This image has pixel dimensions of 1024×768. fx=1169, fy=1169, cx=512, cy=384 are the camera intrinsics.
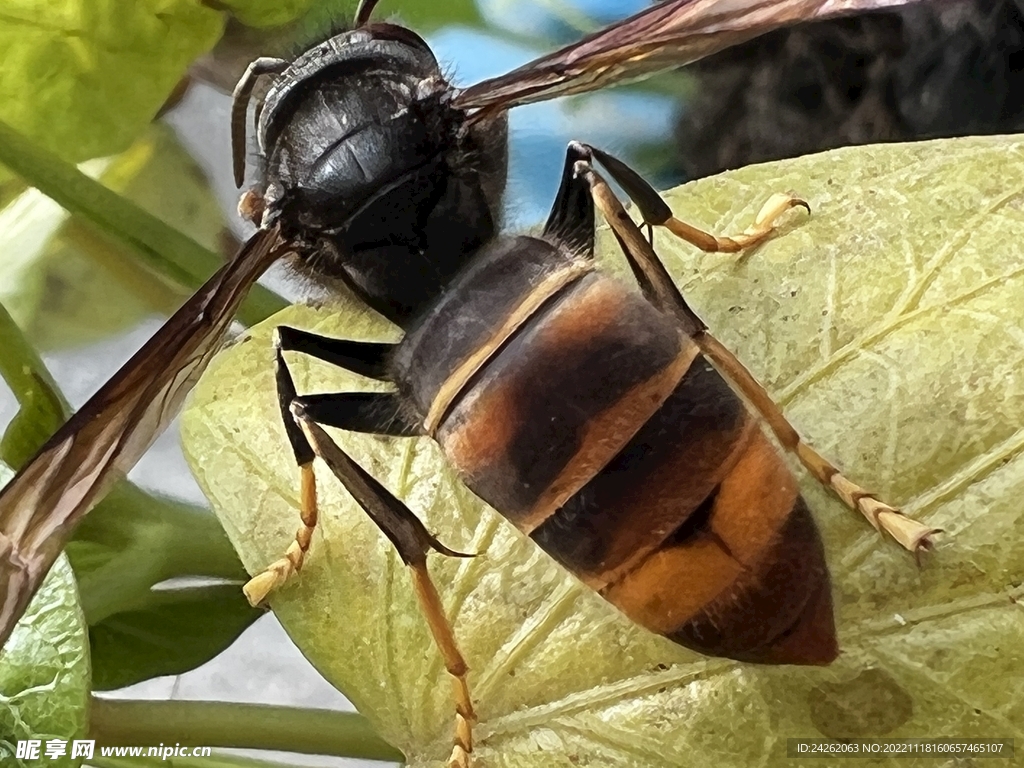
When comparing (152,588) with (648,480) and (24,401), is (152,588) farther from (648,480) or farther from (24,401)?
(648,480)

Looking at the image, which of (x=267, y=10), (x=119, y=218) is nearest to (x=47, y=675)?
(x=119, y=218)

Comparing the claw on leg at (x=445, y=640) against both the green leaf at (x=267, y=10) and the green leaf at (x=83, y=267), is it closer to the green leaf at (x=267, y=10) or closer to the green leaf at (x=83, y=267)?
the green leaf at (x=267, y=10)

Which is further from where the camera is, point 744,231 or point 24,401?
point 24,401

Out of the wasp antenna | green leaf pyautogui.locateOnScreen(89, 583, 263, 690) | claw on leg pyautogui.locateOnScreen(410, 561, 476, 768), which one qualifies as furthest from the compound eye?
green leaf pyautogui.locateOnScreen(89, 583, 263, 690)

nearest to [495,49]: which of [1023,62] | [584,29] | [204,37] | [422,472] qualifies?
[584,29]

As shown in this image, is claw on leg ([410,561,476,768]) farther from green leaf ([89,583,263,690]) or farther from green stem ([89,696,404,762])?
green leaf ([89,583,263,690])
